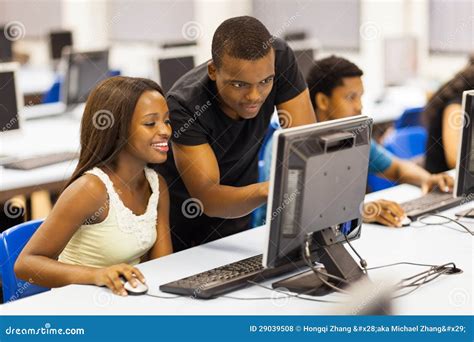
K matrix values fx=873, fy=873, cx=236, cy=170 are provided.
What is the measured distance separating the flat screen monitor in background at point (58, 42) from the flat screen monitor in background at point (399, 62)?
3.53 m

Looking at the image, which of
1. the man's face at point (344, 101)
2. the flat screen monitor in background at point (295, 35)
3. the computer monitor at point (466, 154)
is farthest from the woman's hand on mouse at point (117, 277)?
the flat screen monitor in background at point (295, 35)

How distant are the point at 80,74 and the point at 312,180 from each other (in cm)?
412

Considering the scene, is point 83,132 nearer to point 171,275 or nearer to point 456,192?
point 171,275

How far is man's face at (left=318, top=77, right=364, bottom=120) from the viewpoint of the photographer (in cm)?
352

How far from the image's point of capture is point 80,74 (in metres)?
6.07

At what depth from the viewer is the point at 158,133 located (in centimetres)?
268

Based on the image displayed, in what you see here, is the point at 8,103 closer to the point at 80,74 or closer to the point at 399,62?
the point at 80,74

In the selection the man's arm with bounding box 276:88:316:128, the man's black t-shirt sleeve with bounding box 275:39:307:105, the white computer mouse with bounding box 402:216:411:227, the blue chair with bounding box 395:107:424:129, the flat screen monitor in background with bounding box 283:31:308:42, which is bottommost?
the blue chair with bounding box 395:107:424:129

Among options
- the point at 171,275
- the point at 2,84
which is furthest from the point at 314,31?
the point at 171,275

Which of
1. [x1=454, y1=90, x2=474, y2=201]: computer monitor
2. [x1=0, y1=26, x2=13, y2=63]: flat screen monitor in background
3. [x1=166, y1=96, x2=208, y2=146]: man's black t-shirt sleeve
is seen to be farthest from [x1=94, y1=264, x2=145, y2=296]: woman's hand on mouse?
[x1=0, y1=26, x2=13, y2=63]: flat screen monitor in background

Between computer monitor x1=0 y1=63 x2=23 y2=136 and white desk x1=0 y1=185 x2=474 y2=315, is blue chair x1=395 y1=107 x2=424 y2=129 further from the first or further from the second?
white desk x1=0 y1=185 x2=474 y2=315

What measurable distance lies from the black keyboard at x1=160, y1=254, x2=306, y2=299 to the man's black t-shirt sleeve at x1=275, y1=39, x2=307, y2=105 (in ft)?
2.24

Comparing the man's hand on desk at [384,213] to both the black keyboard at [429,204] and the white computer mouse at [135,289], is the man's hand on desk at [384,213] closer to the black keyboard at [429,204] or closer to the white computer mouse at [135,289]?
the black keyboard at [429,204]
